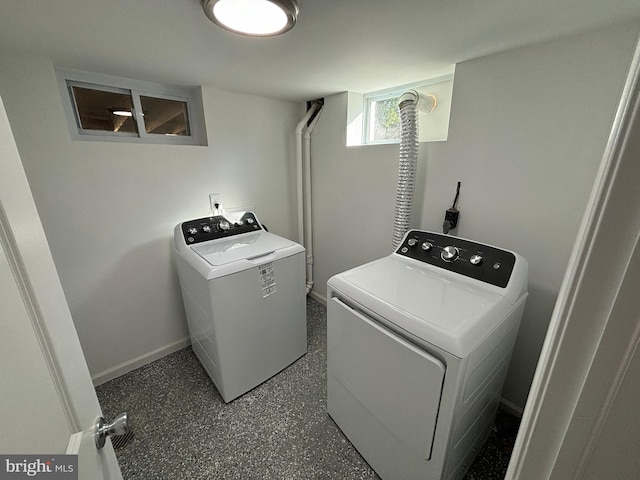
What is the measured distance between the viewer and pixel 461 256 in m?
1.33

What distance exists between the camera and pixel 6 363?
351mm

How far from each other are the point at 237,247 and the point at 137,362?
4.03ft

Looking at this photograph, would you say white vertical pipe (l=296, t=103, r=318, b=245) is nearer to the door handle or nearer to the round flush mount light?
the round flush mount light

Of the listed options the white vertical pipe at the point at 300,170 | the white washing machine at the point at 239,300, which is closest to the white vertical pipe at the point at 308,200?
the white vertical pipe at the point at 300,170

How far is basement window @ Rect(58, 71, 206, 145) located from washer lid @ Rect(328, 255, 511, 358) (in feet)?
5.64

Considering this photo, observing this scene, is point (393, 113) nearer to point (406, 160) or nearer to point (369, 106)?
point (369, 106)

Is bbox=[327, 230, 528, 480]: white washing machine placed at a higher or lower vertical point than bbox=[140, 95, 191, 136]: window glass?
lower

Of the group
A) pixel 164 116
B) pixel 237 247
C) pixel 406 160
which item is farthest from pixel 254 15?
pixel 164 116

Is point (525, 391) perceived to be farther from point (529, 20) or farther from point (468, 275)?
point (529, 20)

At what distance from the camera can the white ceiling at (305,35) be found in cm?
91

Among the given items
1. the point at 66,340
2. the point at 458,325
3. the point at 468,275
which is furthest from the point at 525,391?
the point at 66,340

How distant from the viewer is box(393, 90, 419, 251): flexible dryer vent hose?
1.58 metres

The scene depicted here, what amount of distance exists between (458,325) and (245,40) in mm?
1492

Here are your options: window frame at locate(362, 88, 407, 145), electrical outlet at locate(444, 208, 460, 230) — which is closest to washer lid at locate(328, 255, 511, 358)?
electrical outlet at locate(444, 208, 460, 230)
